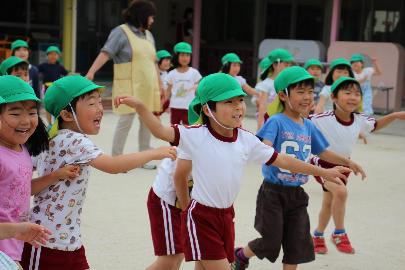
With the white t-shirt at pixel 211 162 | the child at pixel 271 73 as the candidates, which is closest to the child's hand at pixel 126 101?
the white t-shirt at pixel 211 162

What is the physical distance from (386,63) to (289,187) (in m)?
10.8

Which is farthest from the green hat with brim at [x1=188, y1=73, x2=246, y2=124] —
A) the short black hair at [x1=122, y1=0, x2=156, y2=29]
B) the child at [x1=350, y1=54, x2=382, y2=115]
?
the child at [x1=350, y1=54, x2=382, y2=115]

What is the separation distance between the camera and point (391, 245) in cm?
463

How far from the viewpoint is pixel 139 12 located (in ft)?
22.1

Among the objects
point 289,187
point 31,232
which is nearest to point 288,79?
point 289,187

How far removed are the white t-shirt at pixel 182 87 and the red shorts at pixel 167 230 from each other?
15.4ft

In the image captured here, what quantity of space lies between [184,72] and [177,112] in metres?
0.52

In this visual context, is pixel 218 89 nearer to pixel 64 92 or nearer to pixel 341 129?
pixel 64 92

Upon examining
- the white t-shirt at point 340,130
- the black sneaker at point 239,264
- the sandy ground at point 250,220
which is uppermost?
the white t-shirt at point 340,130

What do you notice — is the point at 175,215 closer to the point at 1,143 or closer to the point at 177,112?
the point at 1,143

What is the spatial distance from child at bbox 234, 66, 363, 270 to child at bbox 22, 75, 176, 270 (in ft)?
3.69

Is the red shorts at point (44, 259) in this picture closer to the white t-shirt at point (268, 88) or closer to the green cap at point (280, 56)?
the green cap at point (280, 56)

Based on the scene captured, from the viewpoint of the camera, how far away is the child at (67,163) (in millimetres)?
2705

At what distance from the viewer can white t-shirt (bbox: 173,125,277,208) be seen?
3.01 m
